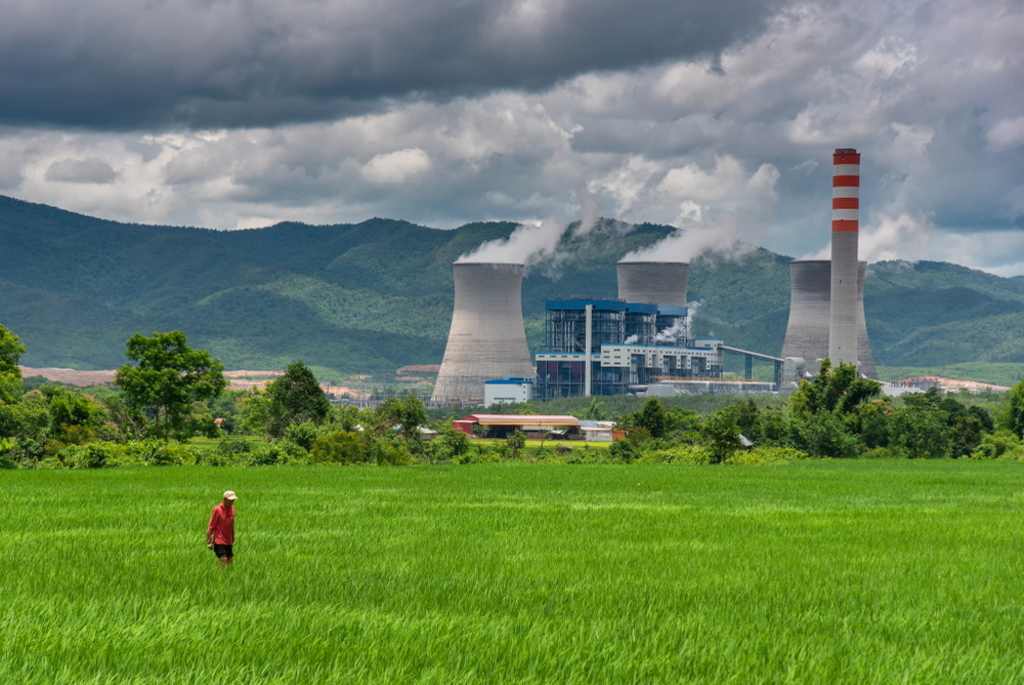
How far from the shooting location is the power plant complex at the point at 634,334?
68.0 m

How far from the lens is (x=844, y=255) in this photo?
67.8m

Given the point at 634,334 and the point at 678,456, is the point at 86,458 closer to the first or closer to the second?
the point at 678,456

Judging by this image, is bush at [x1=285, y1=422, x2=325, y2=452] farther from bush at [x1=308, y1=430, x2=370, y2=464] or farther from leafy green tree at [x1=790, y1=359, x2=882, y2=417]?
leafy green tree at [x1=790, y1=359, x2=882, y2=417]

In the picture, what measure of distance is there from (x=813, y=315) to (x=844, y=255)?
34.7ft

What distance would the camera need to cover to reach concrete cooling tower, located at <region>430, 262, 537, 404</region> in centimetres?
6662

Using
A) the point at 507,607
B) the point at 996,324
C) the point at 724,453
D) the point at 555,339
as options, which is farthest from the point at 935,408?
the point at 996,324

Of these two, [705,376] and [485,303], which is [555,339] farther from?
[485,303]

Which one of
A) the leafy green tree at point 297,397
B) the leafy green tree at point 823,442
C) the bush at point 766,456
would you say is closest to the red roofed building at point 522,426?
the leafy green tree at point 823,442

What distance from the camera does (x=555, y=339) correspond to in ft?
283

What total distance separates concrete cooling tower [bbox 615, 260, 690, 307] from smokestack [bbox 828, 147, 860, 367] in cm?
1492

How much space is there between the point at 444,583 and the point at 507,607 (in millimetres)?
1065

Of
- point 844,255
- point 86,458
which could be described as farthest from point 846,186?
point 86,458

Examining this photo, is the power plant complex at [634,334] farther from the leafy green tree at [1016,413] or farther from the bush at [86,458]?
the bush at [86,458]

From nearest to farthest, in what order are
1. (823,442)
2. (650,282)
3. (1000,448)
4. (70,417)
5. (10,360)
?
(70,417)
(10,360)
(1000,448)
(823,442)
(650,282)
